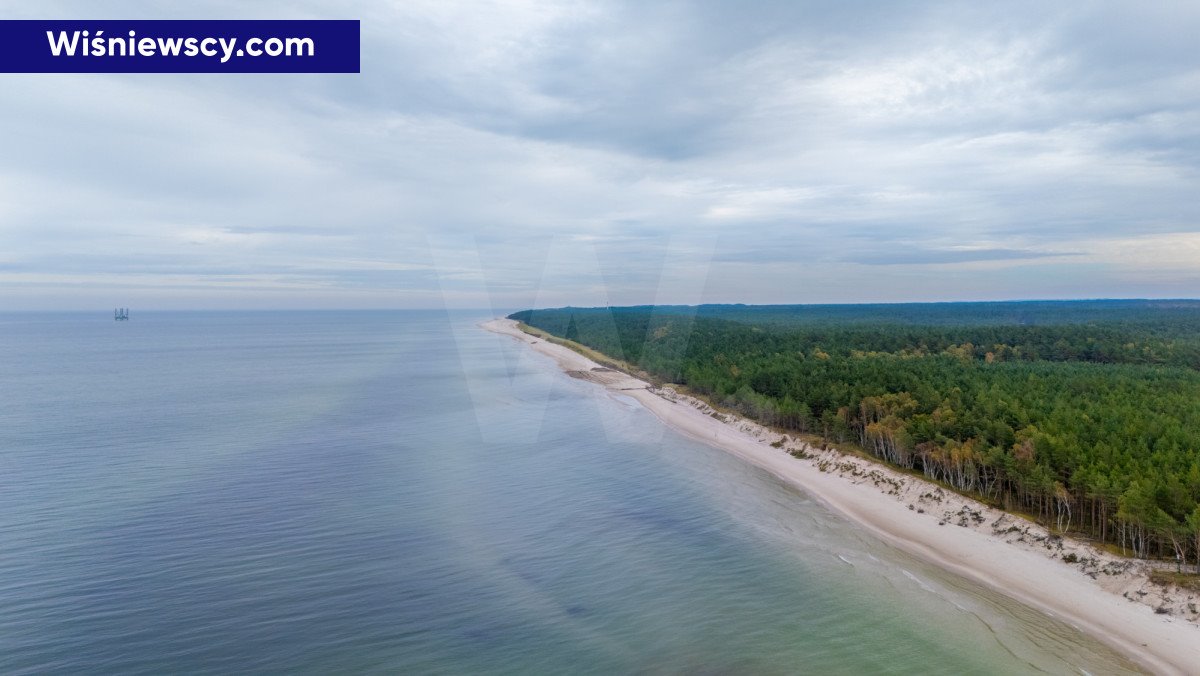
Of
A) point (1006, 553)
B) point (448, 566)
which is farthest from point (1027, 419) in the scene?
point (448, 566)

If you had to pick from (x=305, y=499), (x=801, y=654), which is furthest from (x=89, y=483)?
(x=801, y=654)

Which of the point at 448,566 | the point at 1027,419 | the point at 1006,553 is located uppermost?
the point at 1027,419

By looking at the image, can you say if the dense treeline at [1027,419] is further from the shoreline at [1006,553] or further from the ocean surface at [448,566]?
the ocean surface at [448,566]

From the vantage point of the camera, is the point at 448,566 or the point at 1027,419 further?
the point at 1027,419

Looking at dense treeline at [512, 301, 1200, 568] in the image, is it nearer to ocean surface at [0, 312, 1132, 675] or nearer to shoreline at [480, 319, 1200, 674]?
shoreline at [480, 319, 1200, 674]

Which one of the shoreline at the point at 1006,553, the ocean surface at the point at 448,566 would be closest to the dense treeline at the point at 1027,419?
the shoreline at the point at 1006,553

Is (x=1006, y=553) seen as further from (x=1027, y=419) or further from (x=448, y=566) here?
(x=448, y=566)
